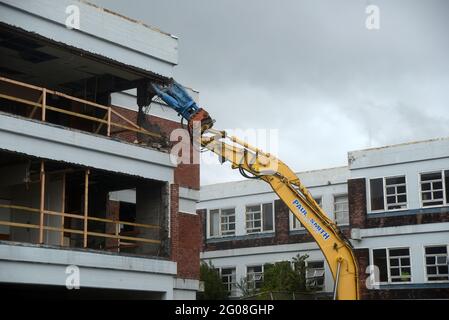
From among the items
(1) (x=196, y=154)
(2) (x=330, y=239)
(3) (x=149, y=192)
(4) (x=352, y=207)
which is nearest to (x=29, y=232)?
(3) (x=149, y=192)

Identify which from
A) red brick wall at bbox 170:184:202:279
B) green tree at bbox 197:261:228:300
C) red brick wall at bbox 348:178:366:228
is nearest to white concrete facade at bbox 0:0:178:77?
red brick wall at bbox 170:184:202:279

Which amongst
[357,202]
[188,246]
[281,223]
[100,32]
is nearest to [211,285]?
[281,223]

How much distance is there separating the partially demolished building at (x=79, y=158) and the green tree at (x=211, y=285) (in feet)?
49.2

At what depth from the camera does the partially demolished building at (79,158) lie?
21766mm

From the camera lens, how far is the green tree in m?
43.1

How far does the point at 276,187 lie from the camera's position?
3023 cm

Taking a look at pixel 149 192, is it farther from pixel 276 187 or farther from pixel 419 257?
pixel 419 257

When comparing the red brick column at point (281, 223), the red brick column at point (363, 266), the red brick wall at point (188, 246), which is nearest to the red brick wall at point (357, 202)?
the red brick column at point (363, 266)

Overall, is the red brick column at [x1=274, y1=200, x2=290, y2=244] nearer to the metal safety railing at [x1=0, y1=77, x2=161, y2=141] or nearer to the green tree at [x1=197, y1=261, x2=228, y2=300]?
the green tree at [x1=197, y1=261, x2=228, y2=300]

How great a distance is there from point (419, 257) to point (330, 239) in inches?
309

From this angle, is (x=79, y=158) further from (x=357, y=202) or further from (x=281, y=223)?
(x=281, y=223)
